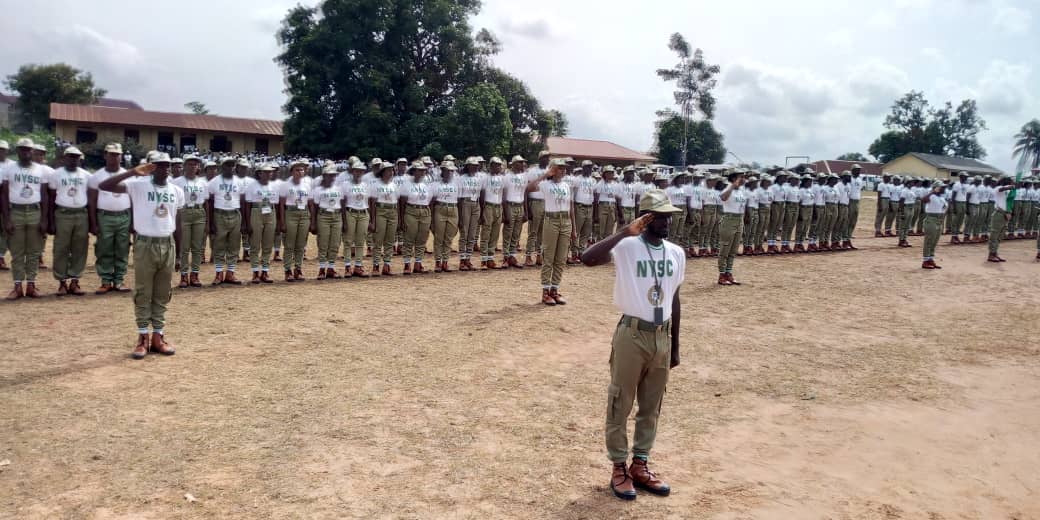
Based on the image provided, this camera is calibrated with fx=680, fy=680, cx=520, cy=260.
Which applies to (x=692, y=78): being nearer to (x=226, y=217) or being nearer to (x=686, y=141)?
(x=686, y=141)

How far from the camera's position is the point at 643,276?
4523 mm

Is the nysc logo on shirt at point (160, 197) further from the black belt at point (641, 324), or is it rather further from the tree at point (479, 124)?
the tree at point (479, 124)

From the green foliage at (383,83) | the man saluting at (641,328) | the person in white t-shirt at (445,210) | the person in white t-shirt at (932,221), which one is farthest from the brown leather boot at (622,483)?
the green foliage at (383,83)

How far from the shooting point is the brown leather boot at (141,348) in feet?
23.2

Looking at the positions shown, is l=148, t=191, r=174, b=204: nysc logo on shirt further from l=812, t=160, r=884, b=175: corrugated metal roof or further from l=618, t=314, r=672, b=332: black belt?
l=812, t=160, r=884, b=175: corrugated metal roof

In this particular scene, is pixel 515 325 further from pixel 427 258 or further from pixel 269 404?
pixel 427 258

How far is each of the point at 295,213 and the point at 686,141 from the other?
3718cm

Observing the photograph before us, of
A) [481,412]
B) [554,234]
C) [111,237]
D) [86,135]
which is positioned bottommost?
[481,412]

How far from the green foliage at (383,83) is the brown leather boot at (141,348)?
932 inches

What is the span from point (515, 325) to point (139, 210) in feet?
15.3

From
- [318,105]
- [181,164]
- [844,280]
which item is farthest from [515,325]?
[318,105]

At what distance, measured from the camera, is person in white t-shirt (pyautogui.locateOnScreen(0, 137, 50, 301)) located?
9625 mm

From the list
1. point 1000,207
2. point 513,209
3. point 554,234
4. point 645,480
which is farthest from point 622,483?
point 1000,207

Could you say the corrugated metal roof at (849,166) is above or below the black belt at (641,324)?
above
